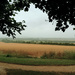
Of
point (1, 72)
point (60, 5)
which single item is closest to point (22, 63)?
point (1, 72)

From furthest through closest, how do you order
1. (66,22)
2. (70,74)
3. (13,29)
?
(13,29) < (70,74) < (66,22)

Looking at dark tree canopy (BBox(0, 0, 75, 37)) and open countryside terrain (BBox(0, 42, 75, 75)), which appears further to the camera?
open countryside terrain (BBox(0, 42, 75, 75))

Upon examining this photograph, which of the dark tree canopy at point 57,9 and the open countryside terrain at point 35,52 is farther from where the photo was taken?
the open countryside terrain at point 35,52

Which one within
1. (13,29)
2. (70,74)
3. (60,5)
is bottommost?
(70,74)

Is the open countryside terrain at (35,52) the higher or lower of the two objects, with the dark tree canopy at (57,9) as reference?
lower

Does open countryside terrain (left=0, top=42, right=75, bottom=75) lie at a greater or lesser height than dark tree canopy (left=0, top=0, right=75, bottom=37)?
lesser

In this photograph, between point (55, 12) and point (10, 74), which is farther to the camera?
point (10, 74)

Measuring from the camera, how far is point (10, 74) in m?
12.6

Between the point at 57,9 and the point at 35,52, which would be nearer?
the point at 57,9

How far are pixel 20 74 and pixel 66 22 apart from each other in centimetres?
443

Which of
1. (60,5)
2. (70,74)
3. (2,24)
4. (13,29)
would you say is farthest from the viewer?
Result: (13,29)

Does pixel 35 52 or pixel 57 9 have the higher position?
pixel 57 9

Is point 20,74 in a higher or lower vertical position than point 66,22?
lower

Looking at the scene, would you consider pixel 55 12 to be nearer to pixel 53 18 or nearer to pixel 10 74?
pixel 53 18
